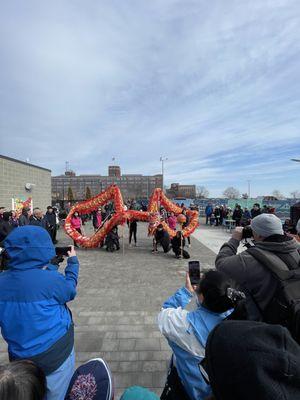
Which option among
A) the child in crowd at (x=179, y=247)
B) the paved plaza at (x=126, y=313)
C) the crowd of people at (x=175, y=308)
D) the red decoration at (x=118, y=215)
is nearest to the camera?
the crowd of people at (x=175, y=308)

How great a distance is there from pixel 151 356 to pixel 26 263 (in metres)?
2.46

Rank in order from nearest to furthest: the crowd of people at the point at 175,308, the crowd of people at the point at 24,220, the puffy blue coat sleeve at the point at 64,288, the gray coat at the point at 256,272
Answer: the crowd of people at the point at 175,308 < the gray coat at the point at 256,272 < the puffy blue coat sleeve at the point at 64,288 < the crowd of people at the point at 24,220

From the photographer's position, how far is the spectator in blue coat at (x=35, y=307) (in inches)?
73.1

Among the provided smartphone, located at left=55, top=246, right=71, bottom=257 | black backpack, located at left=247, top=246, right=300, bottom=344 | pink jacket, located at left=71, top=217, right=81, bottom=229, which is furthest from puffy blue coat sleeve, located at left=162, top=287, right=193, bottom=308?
pink jacket, located at left=71, top=217, right=81, bottom=229

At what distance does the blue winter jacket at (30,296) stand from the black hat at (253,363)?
56.3 inches

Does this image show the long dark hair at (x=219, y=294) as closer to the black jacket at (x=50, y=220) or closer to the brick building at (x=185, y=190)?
the black jacket at (x=50, y=220)

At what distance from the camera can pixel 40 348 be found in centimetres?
188

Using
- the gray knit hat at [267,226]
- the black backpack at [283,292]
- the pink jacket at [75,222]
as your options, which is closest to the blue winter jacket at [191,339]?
the black backpack at [283,292]

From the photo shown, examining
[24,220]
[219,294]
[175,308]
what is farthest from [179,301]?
[24,220]

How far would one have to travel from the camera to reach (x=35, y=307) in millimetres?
1868

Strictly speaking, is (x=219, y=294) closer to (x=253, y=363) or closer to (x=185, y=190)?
(x=253, y=363)

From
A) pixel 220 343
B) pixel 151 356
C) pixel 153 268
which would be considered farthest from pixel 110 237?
pixel 220 343

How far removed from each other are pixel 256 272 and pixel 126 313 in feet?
12.0

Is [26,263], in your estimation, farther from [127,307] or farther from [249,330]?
[127,307]
